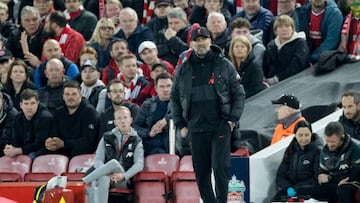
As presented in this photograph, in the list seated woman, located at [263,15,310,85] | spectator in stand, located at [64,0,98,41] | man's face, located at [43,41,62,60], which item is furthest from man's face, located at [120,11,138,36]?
seated woman, located at [263,15,310,85]

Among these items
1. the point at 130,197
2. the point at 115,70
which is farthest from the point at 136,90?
the point at 130,197

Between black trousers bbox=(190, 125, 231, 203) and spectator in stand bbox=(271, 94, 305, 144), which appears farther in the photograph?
spectator in stand bbox=(271, 94, 305, 144)

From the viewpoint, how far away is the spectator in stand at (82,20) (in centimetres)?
2169

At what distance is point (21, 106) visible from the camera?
1858 centimetres

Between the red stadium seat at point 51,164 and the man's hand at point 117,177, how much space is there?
4.29 ft

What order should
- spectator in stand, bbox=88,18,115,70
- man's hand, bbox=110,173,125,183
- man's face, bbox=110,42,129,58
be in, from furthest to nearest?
1. spectator in stand, bbox=88,18,115,70
2. man's face, bbox=110,42,129,58
3. man's hand, bbox=110,173,125,183

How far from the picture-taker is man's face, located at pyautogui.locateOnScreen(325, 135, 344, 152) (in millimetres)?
15656

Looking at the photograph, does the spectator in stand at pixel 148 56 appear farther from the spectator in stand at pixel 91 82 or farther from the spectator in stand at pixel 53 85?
the spectator in stand at pixel 53 85

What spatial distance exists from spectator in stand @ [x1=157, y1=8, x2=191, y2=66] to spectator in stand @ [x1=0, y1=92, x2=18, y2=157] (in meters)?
2.36

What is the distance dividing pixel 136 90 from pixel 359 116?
355cm

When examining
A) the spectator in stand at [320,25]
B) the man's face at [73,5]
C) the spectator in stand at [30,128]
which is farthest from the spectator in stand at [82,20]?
the spectator in stand at [320,25]

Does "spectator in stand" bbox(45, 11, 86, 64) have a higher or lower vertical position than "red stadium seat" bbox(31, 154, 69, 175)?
higher

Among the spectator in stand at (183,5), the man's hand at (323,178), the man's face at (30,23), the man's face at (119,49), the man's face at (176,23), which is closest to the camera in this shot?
the man's hand at (323,178)

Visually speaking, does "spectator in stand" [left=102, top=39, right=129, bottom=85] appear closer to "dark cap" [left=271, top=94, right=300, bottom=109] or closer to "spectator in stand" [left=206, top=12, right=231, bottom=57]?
"spectator in stand" [left=206, top=12, right=231, bottom=57]
